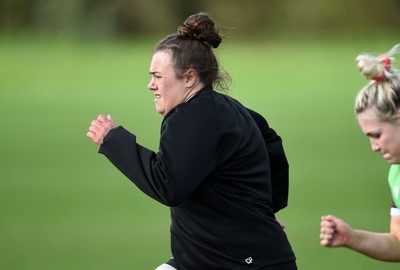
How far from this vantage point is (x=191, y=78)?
5.11 metres

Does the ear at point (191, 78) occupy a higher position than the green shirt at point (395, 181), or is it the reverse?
the ear at point (191, 78)

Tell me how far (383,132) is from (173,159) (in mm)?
1039

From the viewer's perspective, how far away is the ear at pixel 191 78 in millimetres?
5098

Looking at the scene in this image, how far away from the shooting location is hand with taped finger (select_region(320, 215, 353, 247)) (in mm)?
4133

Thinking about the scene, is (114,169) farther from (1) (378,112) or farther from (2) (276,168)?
(1) (378,112)

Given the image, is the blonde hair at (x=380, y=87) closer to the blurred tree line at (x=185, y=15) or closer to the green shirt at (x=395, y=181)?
the green shirt at (x=395, y=181)

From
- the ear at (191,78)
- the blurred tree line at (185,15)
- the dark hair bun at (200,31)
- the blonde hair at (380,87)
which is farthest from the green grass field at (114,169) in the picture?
the blurred tree line at (185,15)

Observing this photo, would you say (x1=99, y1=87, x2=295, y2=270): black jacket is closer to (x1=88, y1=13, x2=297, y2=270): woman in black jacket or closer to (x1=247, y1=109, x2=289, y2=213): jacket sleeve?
(x1=88, y1=13, x2=297, y2=270): woman in black jacket

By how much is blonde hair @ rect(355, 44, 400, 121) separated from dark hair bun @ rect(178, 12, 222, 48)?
111cm

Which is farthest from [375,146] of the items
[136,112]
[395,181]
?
[136,112]

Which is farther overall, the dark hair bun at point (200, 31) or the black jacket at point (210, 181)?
the dark hair bun at point (200, 31)

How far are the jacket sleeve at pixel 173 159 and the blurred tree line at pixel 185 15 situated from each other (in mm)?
32955

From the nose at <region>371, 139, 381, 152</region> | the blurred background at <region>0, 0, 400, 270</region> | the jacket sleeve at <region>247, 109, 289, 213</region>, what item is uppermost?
the blurred background at <region>0, 0, 400, 270</region>

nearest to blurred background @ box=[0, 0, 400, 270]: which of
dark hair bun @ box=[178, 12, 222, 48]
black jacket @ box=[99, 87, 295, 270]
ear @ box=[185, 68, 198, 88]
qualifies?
dark hair bun @ box=[178, 12, 222, 48]
